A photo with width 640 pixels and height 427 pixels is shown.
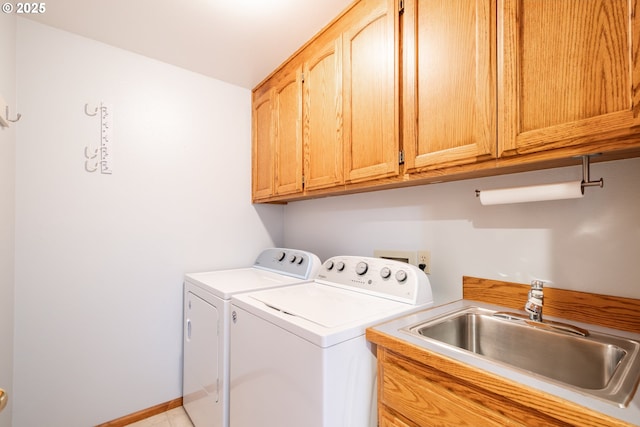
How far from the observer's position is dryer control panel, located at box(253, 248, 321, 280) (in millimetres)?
1771

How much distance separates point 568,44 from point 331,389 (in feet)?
4.02

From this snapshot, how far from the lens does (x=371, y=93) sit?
1321 millimetres

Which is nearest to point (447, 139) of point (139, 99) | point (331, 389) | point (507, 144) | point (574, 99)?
point (507, 144)

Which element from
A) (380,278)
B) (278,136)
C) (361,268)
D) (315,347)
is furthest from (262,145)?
(315,347)

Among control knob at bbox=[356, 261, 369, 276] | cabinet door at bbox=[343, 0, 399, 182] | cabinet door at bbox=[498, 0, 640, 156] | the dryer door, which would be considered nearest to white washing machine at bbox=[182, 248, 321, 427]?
the dryer door

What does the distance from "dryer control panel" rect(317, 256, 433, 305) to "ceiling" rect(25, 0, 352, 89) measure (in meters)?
1.33

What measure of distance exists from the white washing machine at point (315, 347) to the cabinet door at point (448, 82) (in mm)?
563

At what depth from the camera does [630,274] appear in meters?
0.94

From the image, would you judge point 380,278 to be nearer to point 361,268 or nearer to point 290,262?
point 361,268

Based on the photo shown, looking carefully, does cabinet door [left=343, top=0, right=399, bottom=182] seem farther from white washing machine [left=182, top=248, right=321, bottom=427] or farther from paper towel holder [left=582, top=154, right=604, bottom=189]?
white washing machine [left=182, top=248, right=321, bottom=427]

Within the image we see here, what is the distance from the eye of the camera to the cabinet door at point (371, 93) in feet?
4.05

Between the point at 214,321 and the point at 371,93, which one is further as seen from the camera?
the point at 214,321

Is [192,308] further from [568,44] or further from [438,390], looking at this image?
[568,44]

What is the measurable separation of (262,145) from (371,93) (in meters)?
1.10
